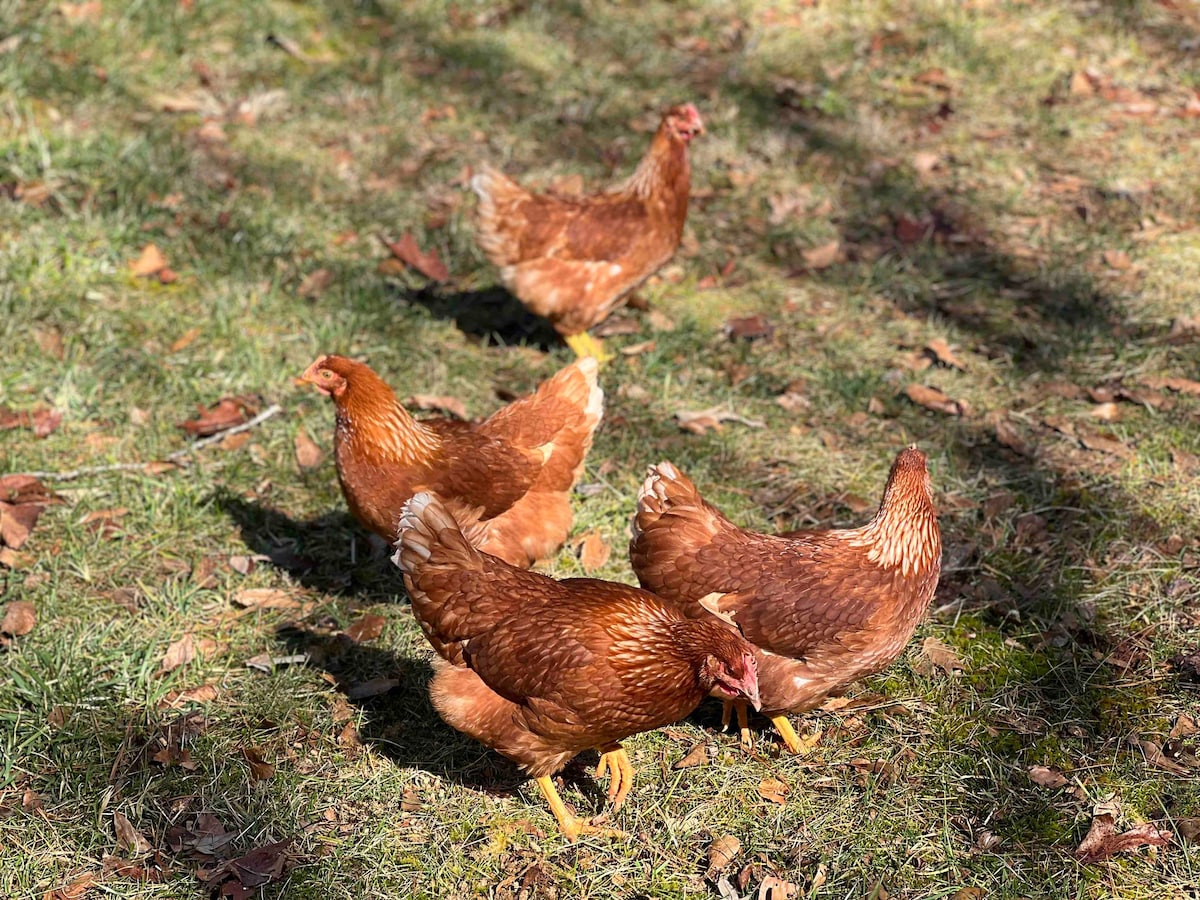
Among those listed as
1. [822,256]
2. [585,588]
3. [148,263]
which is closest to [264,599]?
[585,588]

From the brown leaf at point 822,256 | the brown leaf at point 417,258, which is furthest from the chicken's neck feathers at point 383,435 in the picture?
the brown leaf at point 822,256

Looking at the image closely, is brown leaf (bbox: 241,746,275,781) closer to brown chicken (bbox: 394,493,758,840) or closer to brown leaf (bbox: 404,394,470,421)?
brown chicken (bbox: 394,493,758,840)

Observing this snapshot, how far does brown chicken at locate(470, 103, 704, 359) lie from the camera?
5875 mm

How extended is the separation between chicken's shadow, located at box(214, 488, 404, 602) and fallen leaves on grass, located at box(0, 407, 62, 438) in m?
1.03

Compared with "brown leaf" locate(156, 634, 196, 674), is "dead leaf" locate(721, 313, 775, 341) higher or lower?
higher

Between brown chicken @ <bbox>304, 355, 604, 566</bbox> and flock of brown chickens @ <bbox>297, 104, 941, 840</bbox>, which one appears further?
brown chicken @ <bbox>304, 355, 604, 566</bbox>

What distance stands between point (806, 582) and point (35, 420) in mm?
3957

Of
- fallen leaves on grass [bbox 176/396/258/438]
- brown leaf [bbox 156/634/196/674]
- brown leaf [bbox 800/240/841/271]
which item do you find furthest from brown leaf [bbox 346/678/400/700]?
brown leaf [bbox 800/240/841/271]

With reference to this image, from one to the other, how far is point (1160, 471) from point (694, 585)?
2.47m

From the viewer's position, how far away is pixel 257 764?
13.0ft

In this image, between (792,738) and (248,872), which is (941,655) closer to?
(792,738)

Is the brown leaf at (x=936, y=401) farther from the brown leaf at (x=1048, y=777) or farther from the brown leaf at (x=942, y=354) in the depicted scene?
the brown leaf at (x=1048, y=777)

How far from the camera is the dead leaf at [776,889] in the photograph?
11.4 feet

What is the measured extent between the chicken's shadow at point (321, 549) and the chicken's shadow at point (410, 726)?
311 mm
